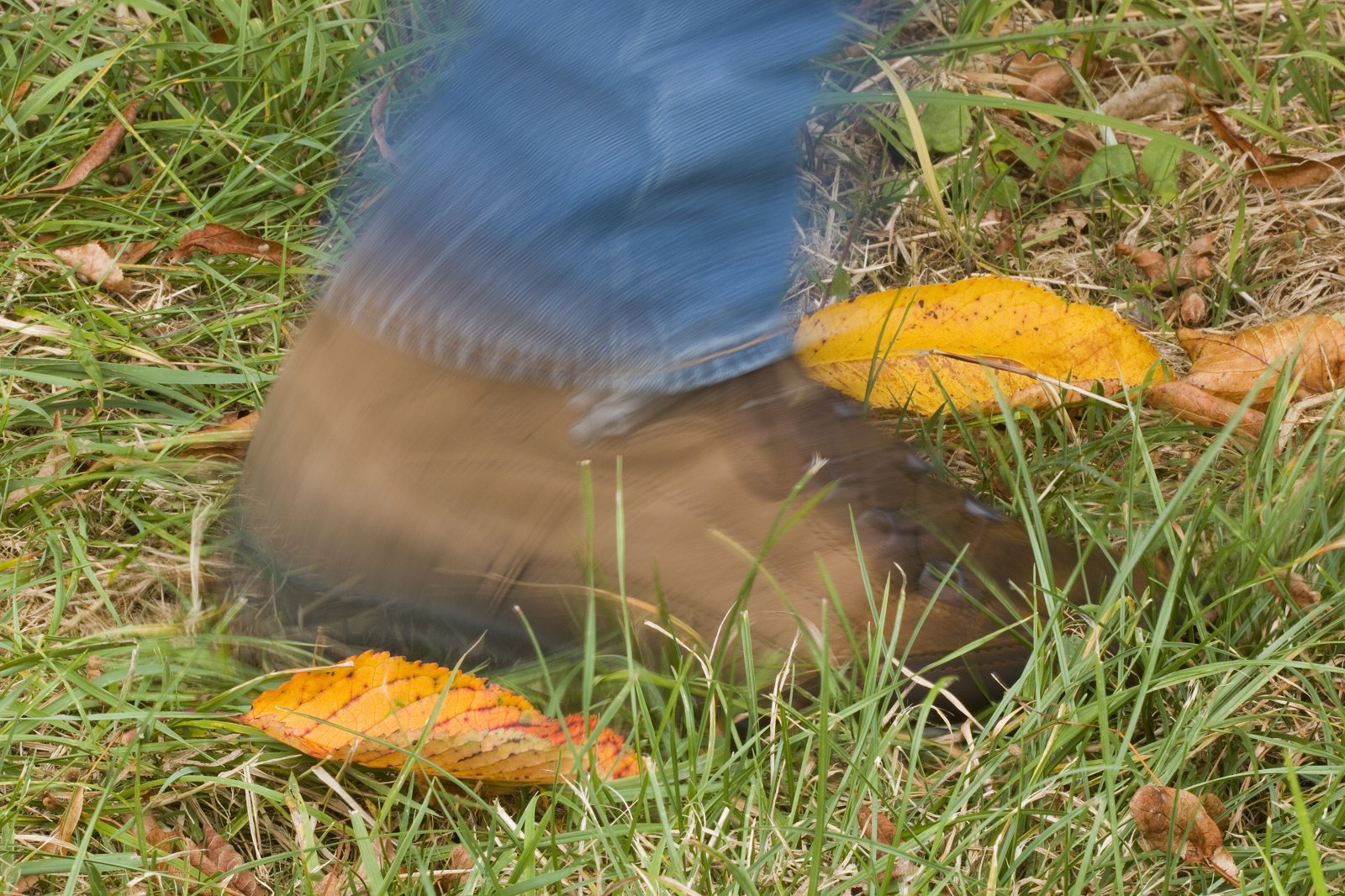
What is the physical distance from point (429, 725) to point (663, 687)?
0.73 feet

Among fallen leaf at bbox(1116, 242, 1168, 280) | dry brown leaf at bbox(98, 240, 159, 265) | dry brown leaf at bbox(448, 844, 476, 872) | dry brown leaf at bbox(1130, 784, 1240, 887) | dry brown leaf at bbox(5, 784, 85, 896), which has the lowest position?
dry brown leaf at bbox(1130, 784, 1240, 887)

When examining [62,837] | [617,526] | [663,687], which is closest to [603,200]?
[617,526]

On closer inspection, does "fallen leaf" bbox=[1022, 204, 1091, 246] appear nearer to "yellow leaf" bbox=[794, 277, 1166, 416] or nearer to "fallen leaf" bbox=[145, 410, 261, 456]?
"yellow leaf" bbox=[794, 277, 1166, 416]

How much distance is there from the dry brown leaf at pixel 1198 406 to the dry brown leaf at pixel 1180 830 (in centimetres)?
59

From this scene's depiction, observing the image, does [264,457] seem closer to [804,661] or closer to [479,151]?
[479,151]

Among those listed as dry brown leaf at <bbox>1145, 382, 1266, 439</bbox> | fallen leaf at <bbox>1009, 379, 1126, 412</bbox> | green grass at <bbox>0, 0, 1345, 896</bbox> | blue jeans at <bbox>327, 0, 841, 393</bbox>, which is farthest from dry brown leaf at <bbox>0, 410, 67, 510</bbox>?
dry brown leaf at <bbox>1145, 382, 1266, 439</bbox>

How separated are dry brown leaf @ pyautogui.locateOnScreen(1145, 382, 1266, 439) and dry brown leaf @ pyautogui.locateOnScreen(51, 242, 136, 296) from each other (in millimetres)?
1420

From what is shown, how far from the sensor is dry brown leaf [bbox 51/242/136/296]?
187 centimetres

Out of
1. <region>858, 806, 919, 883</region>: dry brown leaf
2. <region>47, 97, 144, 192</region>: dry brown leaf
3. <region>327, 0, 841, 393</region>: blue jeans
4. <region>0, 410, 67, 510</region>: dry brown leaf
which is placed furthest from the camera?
<region>47, 97, 144, 192</region>: dry brown leaf

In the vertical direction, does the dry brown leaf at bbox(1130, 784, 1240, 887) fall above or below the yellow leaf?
below

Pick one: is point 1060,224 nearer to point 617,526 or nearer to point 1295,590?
point 1295,590

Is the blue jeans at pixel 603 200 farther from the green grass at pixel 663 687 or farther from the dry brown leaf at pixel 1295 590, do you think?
the dry brown leaf at pixel 1295 590

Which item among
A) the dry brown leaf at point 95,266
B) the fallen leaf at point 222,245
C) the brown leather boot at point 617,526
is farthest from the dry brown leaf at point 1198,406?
the dry brown leaf at point 95,266

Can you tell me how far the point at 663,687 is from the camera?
1.20 meters
